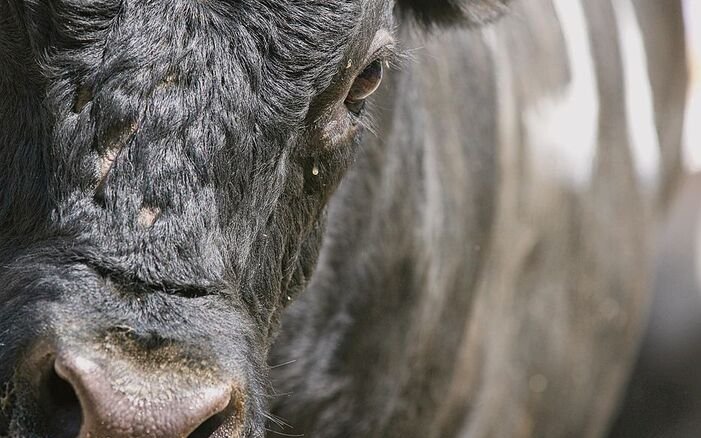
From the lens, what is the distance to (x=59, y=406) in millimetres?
2168

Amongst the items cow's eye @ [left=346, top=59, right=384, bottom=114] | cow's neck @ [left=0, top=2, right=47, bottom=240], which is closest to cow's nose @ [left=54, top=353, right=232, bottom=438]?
cow's neck @ [left=0, top=2, right=47, bottom=240]

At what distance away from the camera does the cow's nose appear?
6.86 feet

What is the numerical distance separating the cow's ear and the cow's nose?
1.69 metres

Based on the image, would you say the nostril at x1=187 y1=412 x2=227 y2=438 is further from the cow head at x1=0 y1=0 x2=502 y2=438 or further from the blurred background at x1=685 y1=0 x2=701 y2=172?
the blurred background at x1=685 y1=0 x2=701 y2=172

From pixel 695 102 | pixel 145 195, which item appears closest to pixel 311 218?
pixel 145 195

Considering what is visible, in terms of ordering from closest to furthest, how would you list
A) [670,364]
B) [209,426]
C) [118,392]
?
[118,392] < [209,426] < [670,364]

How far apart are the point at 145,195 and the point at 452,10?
148 cm

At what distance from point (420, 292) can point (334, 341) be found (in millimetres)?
311

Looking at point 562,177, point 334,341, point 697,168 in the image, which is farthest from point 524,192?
point 697,168

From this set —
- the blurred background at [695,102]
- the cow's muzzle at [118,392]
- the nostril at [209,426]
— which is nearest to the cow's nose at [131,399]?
the cow's muzzle at [118,392]

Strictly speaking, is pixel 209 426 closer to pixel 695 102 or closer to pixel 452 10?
pixel 452 10

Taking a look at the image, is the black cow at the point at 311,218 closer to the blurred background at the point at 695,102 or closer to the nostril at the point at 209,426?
the nostril at the point at 209,426

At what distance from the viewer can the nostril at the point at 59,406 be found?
7.02ft

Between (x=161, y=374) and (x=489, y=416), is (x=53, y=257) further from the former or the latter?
(x=489, y=416)
